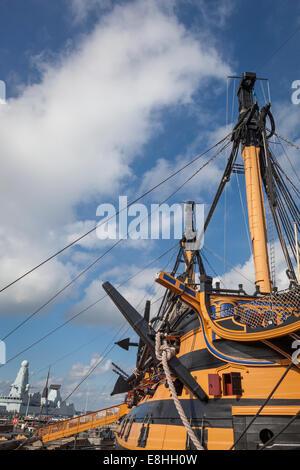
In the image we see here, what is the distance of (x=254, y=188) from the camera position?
16.6 meters

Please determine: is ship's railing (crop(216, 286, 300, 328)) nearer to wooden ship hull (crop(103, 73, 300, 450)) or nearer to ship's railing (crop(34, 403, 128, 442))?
wooden ship hull (crop(103, 73, 300, 450))

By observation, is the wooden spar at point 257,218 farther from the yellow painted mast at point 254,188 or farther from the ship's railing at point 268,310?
the ship's railing at point 268,310

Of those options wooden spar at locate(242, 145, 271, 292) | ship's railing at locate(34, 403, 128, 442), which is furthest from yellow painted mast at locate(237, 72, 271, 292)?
ship's railing at locate(34, 403, 128, 442)

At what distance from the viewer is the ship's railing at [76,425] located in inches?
981

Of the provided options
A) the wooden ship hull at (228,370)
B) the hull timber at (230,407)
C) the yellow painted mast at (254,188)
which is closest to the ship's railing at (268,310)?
the wooden ship hull at (228,370)

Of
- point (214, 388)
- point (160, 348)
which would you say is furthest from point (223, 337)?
point (160, 348)

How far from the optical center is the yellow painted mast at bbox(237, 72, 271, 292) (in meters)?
14.9

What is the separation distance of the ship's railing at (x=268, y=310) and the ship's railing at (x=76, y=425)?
19644 millimetres

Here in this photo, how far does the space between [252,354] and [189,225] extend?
25.1 m

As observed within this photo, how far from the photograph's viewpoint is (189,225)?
3441 centimetres

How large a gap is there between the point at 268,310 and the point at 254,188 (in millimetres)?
8146

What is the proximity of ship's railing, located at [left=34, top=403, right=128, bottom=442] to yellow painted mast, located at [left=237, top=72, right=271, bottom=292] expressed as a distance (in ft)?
62.9

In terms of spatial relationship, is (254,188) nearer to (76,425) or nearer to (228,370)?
(228,370)
